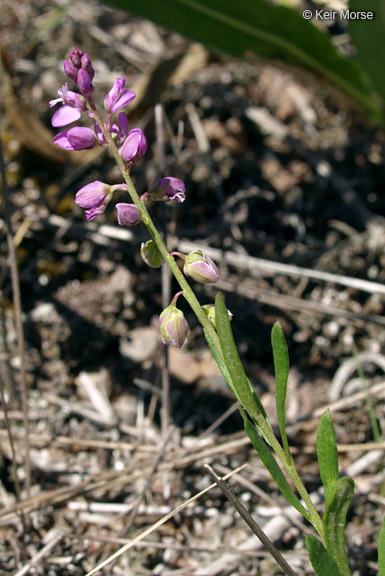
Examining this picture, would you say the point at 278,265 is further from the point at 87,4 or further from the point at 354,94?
the point at 87,4

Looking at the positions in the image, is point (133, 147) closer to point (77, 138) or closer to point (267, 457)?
point (77, 138)

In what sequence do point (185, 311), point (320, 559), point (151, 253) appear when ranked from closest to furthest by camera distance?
point (320, 559) < point (151, 253) < point (185, 311)

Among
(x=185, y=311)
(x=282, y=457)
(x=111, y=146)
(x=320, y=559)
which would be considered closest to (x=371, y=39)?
(x=185, y=311)

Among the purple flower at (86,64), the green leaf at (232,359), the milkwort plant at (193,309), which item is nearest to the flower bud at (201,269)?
the milkwort plant at (193,309)

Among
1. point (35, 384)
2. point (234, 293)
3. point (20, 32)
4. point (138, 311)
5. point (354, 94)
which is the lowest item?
point (35, 384)

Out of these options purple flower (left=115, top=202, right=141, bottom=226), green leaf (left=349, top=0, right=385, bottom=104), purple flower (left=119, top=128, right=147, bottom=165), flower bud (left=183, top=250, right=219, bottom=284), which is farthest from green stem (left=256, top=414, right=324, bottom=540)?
green leaf (left=349, top=0, right=385, bottom=104)

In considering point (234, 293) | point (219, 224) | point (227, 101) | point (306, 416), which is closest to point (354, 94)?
point (227, 101)

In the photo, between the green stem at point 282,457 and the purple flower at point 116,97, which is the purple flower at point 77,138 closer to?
the purple flower at point 116,97
